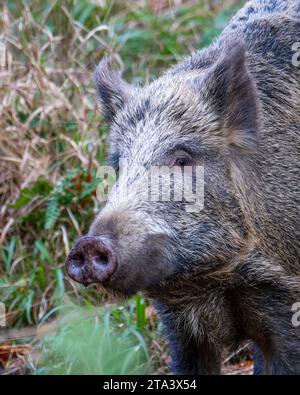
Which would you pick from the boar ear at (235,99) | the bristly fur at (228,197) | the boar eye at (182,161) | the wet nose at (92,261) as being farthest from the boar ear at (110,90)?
the wet nose at (92,261)

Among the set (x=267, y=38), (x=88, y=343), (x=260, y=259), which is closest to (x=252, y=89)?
(x=267, y=38)

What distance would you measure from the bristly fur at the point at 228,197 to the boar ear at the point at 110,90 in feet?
0.22

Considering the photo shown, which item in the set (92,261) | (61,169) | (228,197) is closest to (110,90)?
(228,197)

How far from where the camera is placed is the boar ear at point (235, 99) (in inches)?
183

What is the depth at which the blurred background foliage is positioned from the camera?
5.92m

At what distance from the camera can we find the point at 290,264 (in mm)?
4785

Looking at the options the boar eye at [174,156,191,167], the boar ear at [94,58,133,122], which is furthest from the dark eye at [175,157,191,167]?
the boar ear at [94,58,133,122]

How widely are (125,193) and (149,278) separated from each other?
42 cm

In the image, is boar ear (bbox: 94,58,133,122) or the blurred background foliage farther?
the blurred background foliage

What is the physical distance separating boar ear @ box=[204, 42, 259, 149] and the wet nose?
1080 millimetres

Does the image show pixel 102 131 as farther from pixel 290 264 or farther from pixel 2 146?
pixel 290 264

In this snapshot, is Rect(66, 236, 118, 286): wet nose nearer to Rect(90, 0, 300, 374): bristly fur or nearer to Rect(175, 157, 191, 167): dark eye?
Rect(90, 0, 300, 374): bristly fur

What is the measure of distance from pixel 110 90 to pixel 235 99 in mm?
827

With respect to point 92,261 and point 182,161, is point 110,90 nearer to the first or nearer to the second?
point 182,161
